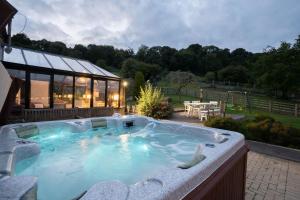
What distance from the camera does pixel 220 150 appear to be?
9.37 ft

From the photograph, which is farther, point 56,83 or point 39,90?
point 56,83

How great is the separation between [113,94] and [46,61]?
3314 millimetres

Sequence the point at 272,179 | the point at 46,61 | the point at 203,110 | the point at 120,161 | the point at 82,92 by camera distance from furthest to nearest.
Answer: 1. the point at 203,110
2. the point at 82,92
3. the point at 46,61
4. the point at 120,161
5. the point at 272,179

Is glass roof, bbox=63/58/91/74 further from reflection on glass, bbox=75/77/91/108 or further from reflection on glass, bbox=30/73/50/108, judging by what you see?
reflection on glass, bbox=30/73/50/108

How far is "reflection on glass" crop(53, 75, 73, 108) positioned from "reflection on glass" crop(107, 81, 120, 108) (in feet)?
6.73

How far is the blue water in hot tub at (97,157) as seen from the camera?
3.27 metres

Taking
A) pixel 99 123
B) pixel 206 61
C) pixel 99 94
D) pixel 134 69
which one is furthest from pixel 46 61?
pixel 206 61

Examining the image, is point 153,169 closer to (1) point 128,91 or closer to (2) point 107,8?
(2) point 107,8

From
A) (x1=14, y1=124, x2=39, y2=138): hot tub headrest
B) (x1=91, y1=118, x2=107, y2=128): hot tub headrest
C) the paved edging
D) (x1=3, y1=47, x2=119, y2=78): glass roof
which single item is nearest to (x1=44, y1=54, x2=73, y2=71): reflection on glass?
(x1=3, y1=47, x2=119, y2=78): glass roof

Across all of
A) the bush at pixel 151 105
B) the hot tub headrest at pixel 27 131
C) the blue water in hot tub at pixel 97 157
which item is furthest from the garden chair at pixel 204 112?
the hot tub headrest at pixel 27 131

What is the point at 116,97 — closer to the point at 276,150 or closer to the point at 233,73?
the point at 276,150

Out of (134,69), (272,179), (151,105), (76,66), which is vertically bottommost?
(272,179)

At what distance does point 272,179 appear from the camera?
3.87m

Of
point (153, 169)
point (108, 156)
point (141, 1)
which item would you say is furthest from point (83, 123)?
point (141, 1)
